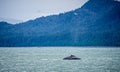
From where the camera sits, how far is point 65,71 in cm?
11638

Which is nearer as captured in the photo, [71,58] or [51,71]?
[51,71]

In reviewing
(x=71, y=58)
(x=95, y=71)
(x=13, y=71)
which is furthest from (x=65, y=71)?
(x=71, y=58)

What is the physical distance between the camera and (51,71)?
381ft

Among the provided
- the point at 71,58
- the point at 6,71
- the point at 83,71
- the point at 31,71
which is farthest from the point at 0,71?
the point at 71,58

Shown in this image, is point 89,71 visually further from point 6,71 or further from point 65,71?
point 6,71

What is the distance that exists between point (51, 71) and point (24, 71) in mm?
8991

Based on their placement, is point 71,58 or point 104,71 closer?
point 104,71

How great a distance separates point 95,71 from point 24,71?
932 inches

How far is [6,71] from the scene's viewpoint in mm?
114688

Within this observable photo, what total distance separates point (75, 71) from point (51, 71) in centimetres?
808


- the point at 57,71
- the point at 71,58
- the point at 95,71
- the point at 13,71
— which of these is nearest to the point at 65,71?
the point at 57,71

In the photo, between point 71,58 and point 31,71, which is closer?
point 31,71

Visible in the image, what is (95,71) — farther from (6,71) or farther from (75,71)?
(6,71)

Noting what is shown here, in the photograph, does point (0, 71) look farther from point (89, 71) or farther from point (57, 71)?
point (89, 71)
